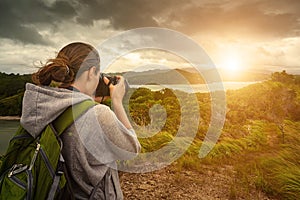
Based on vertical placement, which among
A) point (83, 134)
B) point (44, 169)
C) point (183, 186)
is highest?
point (83, 134)

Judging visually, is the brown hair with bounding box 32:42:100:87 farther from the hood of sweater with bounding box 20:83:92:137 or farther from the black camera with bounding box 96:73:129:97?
the black camera with bounding box 96:73:129:97

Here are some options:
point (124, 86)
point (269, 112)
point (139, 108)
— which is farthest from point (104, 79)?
point (269, 112)

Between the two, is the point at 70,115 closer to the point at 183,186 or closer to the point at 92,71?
the point at 92,71

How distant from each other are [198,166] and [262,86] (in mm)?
6446

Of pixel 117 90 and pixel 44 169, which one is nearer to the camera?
pixel 44 169

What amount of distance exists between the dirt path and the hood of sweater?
2.65m

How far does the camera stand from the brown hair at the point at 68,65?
1.64 m

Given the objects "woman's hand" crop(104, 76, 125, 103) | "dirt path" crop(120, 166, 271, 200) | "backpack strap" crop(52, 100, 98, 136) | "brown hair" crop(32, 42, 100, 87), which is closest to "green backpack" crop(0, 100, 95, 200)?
"backpack strap" crop(52, 100, 98, 136)

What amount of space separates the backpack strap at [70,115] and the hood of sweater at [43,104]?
0.02 m

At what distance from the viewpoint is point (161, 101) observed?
8609 mm

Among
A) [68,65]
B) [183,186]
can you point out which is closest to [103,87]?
[68,65]

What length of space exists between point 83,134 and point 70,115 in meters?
0.11

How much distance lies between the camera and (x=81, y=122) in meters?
1.54

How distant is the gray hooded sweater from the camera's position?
1551 millimetres
